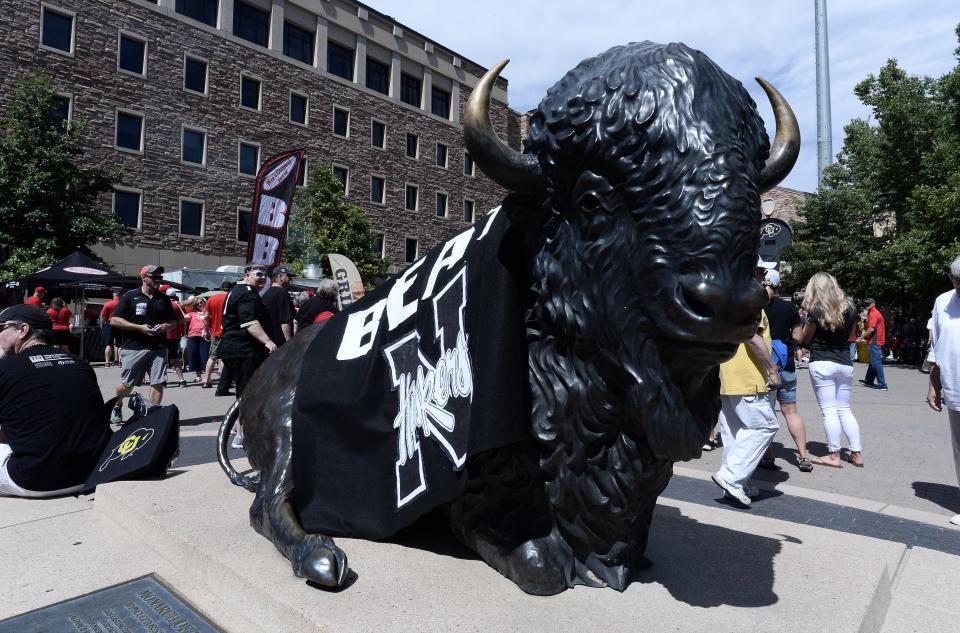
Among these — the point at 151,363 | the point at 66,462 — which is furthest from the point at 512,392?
the point at 151,363

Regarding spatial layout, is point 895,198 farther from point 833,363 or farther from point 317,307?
point 317,307

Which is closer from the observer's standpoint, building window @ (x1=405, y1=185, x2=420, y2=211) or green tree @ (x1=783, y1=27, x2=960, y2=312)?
green tree @ (x1=783, y1=27, x2=960, y2=312)

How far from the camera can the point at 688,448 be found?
1.66 metres

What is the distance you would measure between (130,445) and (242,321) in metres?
2.24

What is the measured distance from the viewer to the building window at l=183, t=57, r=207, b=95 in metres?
26.5

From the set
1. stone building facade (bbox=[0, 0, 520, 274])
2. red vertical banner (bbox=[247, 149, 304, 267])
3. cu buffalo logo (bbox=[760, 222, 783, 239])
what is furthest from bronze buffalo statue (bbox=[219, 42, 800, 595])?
stone building facade (bbox=[0, 0, 520, 274])

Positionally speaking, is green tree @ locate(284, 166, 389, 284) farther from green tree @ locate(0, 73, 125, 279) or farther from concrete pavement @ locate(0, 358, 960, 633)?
concrete pavement @ locate(0, 358, 960, 633)

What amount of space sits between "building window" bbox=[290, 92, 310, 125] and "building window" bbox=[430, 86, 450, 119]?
8932 millimetres

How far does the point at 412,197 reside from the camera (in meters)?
36.7

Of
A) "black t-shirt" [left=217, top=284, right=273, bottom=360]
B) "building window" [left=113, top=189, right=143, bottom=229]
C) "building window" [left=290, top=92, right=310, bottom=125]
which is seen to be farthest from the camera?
"building window" [left=290, top=92, right=310, bottom=125]

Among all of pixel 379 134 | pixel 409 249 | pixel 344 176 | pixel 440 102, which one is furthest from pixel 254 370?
pixel 440 102

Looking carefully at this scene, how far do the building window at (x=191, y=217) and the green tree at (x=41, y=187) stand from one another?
6698 mm

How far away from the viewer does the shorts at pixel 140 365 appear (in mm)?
6828

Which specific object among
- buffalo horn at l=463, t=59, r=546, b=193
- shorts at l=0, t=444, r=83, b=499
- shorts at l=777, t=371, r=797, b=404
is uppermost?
buffalo horn at l=463, t=59, r=546, b=193
